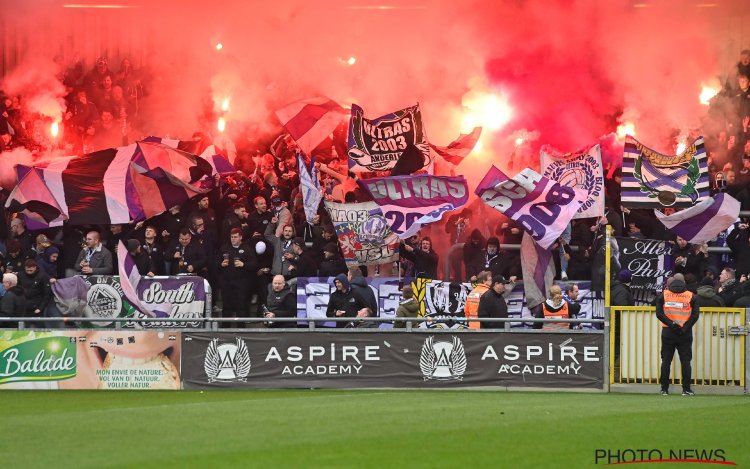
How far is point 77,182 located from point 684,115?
10.8m

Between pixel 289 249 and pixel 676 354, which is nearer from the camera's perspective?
pixel 676 354

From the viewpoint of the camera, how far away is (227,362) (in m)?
19.2

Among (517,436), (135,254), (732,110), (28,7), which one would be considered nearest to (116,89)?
(28,7)

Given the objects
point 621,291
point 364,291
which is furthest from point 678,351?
point 364,291

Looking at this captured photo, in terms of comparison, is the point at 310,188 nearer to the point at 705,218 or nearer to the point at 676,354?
the point at 705,218

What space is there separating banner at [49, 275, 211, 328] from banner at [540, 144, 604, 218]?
550cm

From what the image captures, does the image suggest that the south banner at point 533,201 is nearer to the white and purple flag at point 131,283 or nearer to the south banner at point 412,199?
the south banner at point 412,199

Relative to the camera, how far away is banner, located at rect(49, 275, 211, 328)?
20609 mm

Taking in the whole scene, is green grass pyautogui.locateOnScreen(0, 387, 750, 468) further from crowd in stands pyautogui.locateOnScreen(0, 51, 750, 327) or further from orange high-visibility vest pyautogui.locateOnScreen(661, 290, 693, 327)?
crowd in stands pyautogui.locateOnScreen(0, 51, 750, 327)

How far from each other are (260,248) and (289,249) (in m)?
0.49

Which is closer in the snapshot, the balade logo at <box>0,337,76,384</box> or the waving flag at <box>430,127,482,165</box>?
the balade logo at <box>0,337,76,384</box>

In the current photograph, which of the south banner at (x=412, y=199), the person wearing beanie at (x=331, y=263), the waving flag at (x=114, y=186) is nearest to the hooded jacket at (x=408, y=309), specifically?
the south banner at (x=412, y=199)

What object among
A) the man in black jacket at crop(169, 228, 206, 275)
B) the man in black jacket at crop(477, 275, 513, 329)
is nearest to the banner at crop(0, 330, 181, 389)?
the man in black jacket at crop(169, 228, 206, 275)

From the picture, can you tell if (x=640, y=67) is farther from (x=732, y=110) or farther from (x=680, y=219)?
(x=680, y=219)
